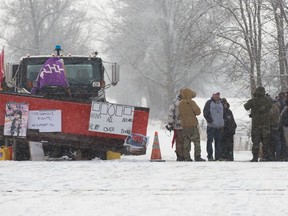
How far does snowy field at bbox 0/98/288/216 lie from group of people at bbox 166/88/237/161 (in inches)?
69.6

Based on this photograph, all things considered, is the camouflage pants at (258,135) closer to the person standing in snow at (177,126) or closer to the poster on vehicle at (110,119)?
the person standing in snow at (177,126)

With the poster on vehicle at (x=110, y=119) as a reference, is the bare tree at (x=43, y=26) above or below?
above

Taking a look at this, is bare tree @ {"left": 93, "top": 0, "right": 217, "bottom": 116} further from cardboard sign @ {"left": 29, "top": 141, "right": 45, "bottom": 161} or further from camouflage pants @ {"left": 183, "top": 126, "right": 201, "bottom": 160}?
cardboard sign @ {"left": 29, "top": 141, "right": 45, "bottom": 161}

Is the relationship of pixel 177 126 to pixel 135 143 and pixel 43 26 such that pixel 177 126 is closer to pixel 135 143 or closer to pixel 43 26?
pixel 135 143

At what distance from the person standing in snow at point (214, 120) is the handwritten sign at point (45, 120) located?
10.4ft

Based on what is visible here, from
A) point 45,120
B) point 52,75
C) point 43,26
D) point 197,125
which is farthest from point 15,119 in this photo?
point 43,26
